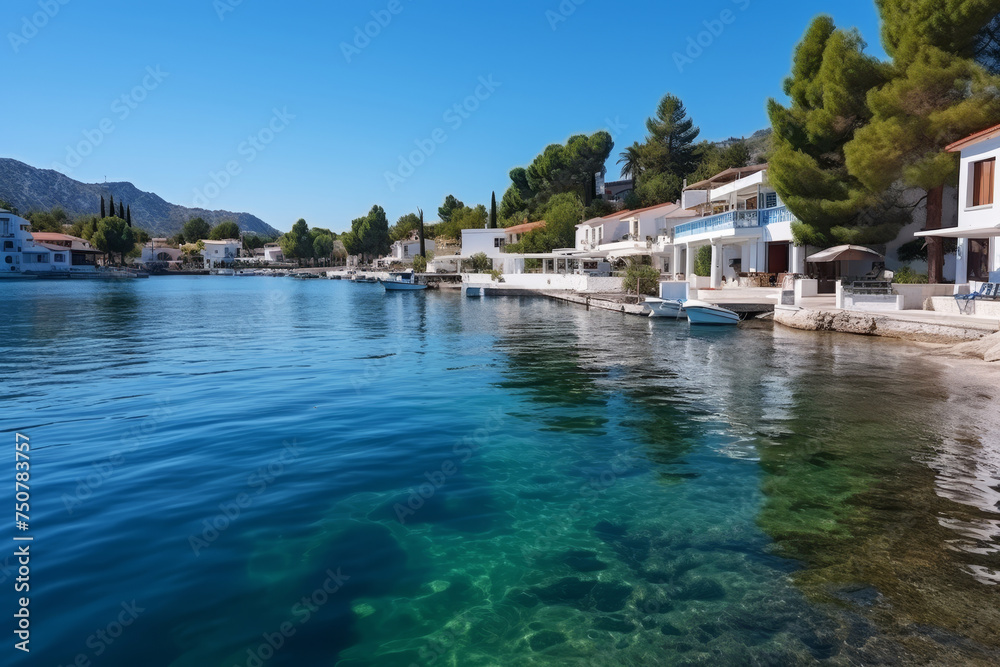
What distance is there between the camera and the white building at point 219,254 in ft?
557

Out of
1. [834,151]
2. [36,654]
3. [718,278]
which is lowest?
[36,654]

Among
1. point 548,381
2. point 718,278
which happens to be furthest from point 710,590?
point 718,278

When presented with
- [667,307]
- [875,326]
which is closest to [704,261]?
[667,307]

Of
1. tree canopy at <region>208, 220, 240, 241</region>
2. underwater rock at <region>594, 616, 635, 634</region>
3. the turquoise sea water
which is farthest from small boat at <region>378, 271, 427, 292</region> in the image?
tree canopy at <region>208, 220, 240, 241</region>

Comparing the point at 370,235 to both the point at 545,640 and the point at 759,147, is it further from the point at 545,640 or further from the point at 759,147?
the point at 545,640

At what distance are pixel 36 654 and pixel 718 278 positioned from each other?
4120cm

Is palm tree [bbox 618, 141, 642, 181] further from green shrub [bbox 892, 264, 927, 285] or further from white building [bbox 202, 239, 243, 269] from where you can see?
white building [bbox 202, 239, 243, 269]

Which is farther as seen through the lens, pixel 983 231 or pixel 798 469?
pixel 983 231

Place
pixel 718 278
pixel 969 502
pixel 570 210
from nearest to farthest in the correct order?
pixel 969 502, pixel 718 278, pixel 570 210

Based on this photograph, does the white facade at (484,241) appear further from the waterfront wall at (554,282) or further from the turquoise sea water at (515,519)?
the turquoise sea water at (515,519)

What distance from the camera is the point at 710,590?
18.7ft

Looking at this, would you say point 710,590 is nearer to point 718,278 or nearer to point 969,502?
point 969,502

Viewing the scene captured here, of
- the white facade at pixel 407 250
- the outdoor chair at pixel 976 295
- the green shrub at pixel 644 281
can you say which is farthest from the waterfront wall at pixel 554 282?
the white facade at pixel 407 250

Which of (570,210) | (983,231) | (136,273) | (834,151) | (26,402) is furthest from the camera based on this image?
(136,273)
